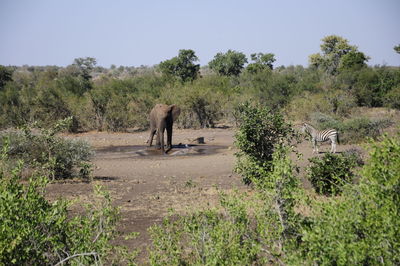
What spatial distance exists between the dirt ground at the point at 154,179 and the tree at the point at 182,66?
32009mm

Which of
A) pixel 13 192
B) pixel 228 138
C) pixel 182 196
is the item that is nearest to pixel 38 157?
pixel 182 196

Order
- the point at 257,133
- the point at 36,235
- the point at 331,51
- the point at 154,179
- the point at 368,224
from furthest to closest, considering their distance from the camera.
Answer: the point at 331,51 → the point at 154,179 → the point at 257,133 → the point at 36,235 → the point at 368,224

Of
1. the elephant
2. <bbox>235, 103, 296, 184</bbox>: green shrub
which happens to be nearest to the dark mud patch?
the elephant

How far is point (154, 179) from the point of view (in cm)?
1271

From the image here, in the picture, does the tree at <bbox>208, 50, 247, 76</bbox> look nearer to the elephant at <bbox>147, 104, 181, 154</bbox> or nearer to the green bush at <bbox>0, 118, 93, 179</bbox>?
the elephant at <bbox>147, 104, 181, 154</bbox>

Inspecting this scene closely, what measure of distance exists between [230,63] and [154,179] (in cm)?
4848

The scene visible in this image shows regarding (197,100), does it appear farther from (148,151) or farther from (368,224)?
(368,224)

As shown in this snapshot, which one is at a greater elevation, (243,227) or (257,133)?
(257,133)

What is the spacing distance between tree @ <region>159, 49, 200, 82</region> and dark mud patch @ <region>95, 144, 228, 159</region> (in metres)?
34.0

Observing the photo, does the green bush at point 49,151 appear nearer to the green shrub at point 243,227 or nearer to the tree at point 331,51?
the green shrub at point 243,227

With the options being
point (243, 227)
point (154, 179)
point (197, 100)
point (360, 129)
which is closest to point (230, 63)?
point (197, 100)

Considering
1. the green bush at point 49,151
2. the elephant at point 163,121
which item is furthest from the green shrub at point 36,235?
the elephant at point 163,121

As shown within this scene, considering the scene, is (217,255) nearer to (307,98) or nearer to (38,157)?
(38,157)

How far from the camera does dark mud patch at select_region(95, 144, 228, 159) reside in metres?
18.1
